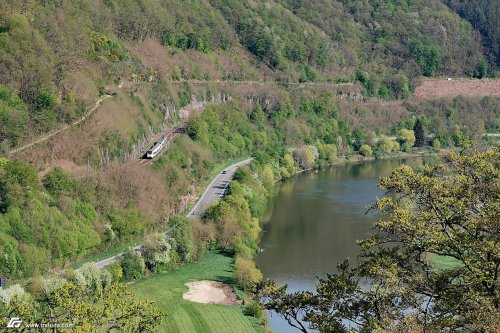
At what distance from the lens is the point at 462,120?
357 ft

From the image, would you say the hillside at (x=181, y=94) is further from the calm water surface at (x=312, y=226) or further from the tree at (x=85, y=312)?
the tree at (x=85, y=312)

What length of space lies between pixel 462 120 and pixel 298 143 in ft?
118

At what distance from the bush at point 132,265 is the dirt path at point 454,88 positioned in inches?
3216

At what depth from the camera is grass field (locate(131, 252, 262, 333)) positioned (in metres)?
34.0

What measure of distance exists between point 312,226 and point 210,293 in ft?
57.5

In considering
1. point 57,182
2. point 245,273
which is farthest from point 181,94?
point 245,273

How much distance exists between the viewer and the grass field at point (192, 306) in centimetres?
3400

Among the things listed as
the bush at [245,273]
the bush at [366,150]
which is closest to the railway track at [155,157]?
the bush at [245,273]

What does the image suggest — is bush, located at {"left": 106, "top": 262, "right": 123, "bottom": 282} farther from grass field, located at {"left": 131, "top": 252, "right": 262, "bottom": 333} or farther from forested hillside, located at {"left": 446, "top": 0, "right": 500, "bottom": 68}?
forested hillside, located at {"left": 446, "top": 0, "right": 500, "bottom": 68}

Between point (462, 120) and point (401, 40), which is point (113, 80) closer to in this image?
point (462, 120)

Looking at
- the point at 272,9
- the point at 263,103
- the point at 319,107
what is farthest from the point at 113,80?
the point at 272,9

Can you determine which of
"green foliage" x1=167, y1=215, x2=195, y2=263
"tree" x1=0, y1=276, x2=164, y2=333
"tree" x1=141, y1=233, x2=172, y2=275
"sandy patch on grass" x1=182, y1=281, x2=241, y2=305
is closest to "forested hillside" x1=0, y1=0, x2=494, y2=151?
"tree" x1=141, y1=233, x2=172, y2=275

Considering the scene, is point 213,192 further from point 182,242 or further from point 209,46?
point 209,46

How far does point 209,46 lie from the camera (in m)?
85.0
